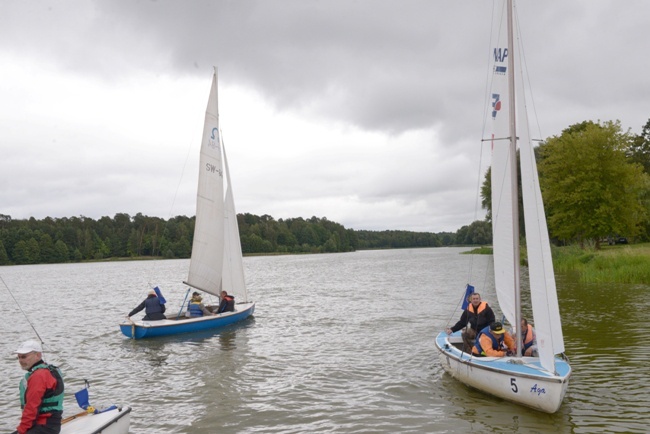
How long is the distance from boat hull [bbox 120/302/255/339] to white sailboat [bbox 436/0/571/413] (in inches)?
449

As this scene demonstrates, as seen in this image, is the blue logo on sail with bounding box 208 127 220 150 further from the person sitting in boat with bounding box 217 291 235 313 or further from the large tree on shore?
the large tree on shore

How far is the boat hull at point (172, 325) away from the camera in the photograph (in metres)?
19.1

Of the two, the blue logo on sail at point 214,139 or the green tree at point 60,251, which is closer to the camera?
the blue logo on sail at point 214,139

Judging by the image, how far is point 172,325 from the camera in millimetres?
19453


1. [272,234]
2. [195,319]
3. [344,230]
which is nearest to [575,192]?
[195,319]

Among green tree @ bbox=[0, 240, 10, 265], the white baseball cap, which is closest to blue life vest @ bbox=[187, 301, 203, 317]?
the white baseball cap

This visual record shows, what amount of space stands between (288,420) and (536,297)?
18.5 ft

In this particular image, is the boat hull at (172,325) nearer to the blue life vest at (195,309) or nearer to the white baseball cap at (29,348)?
the blue life vest at (195,309)

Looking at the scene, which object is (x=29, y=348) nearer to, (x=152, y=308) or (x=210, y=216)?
(x=152, y=308)

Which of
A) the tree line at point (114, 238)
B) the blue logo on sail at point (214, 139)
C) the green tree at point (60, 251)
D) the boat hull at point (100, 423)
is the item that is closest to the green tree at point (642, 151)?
the tree line at point (114, 238)

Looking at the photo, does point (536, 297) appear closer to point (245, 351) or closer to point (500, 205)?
point (500, 205)

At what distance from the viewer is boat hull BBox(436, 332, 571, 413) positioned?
30.8ft

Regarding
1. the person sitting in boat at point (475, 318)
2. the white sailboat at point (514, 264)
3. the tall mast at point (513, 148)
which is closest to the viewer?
the white sailboat at point (514, 264)

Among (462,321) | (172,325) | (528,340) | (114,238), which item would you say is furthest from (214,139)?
(114,238)
